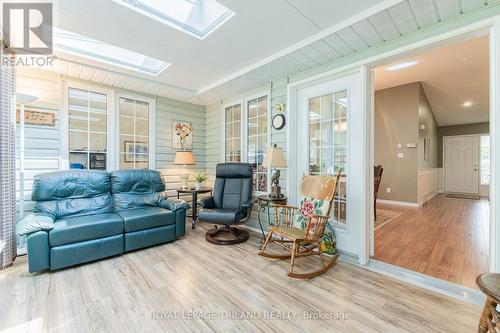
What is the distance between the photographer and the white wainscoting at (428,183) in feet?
18.8

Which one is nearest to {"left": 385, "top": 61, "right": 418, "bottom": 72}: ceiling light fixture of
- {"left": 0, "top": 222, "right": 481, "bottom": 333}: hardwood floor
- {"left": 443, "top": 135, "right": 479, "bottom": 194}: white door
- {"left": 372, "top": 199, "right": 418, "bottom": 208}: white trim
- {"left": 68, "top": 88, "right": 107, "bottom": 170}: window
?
{"left": 372, "top": 199, "right": 418, "bottom": 208}: white trim

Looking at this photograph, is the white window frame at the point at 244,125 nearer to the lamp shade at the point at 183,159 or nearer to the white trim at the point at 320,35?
the white trim at the point at 320,35

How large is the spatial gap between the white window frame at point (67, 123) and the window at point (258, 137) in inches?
94.3

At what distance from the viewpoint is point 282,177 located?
11.5ft

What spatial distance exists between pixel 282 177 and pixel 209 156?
2.17 m

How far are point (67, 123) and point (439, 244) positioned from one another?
225 inches

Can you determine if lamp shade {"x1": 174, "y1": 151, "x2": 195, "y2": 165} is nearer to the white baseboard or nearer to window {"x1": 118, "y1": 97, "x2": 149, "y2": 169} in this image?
window {"x1": 118, "y1": 97, "x2": 149, "y2": 169}

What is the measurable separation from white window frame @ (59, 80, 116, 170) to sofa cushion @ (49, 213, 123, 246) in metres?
1.18

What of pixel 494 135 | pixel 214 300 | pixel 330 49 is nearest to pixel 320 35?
pixel 330 49

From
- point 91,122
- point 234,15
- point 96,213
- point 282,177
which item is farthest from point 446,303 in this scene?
point 91,122

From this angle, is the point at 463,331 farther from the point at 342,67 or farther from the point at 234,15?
the point at 234,15

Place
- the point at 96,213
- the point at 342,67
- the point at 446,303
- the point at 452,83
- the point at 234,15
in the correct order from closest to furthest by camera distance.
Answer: the point at 446,303, the point at 234,15, the point at 342,67, the point at 96,213, the point at 452,83

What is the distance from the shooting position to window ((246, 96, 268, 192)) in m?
3.89

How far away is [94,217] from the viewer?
Answer: 2820mm
